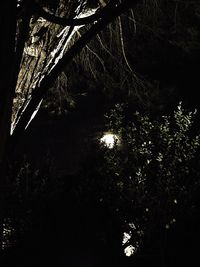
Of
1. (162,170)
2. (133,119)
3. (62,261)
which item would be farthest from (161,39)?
(62,261)

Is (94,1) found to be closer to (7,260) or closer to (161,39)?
(7,260)

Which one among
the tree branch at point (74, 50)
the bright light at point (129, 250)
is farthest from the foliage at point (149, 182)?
the tree branch at point (74, 50)

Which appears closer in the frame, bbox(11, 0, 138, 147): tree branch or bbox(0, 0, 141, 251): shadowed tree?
bbox(0, 0, 141, 251): shadowed tree

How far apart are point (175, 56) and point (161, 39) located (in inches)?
36.7

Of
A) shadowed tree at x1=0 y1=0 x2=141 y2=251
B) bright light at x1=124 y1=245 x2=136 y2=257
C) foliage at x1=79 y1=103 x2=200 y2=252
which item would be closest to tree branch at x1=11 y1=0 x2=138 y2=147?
shadowed tree at x1=0 y1=0 x2=141 y2=251

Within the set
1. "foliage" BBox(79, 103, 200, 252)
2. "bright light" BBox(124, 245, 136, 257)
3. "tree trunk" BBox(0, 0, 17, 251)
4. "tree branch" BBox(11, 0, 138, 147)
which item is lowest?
"tree trunk" BBox(0, 0, 17, 251)

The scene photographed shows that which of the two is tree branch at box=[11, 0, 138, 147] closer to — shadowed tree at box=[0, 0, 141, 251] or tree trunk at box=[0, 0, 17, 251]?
shadowed tree at box=[0, 0, 141, 251]

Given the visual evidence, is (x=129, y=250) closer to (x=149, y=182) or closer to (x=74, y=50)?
(x=149, y=182)

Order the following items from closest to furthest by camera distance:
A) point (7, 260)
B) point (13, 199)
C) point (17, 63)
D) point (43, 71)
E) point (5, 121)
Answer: point (5, 121)
point (17, 63)
point (43, 71)
point (7, 260)
point (13, 199)

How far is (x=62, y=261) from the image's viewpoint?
711cm

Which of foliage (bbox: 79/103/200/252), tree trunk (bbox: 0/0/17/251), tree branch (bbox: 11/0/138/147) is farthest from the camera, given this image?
foliage (bbox: 79/103/200/252)

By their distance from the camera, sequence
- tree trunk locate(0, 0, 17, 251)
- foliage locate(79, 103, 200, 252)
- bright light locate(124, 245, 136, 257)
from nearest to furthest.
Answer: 1. tree trunk locate(0, 0, 17, 251)
2. foliage locate(79, 103, 200, 252)
3. bright light locate(124, 245, 136, 257)

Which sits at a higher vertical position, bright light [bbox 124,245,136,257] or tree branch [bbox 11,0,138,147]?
bright light [bbox 124,245,136,257]

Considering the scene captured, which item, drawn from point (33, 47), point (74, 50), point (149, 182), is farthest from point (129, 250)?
point (74, 50)
